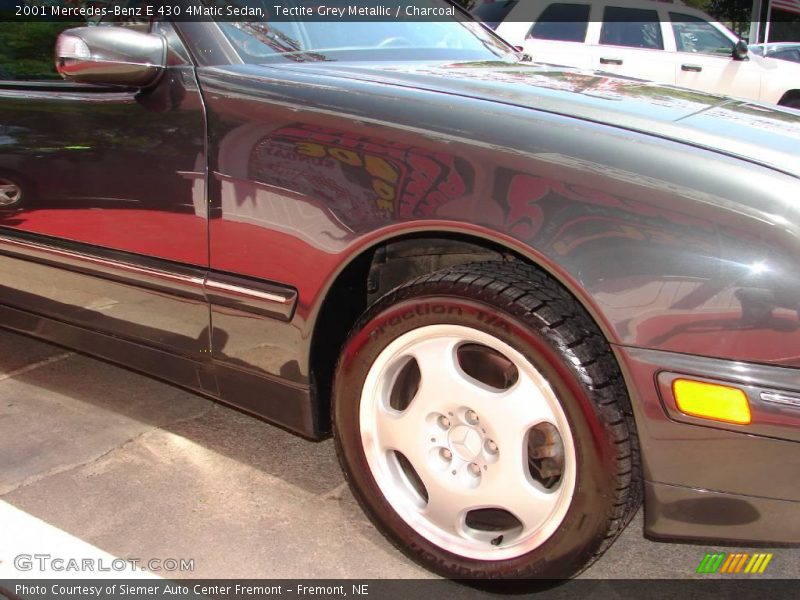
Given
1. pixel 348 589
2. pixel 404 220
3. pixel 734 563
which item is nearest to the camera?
pixel 404 220

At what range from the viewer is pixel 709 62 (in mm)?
8125

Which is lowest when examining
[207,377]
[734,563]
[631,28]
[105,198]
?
[734,563]

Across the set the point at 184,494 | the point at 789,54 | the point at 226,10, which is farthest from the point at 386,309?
the point at 789,54

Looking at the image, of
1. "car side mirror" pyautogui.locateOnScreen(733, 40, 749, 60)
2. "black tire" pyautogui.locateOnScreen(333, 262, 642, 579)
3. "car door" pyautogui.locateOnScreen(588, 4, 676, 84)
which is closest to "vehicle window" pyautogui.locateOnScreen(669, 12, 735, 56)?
"car side mirror" pyautogui.locateOnScreen(733, 40, 749, 60)

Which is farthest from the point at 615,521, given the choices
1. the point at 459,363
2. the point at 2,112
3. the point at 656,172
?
the point at 2,112

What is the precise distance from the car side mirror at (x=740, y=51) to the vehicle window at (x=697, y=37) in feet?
0.34

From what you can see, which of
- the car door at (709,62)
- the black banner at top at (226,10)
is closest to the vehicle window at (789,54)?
the car door at (709,62)

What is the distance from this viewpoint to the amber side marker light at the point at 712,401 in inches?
57.7

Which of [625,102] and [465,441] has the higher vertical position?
[625,102]

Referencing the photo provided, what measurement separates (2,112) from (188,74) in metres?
0.79

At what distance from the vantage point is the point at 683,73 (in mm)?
8109

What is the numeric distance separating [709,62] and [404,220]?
7446 mm

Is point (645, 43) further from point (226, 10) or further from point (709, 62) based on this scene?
point (226, 10)

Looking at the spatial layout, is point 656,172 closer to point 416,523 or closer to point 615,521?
point 615,521
